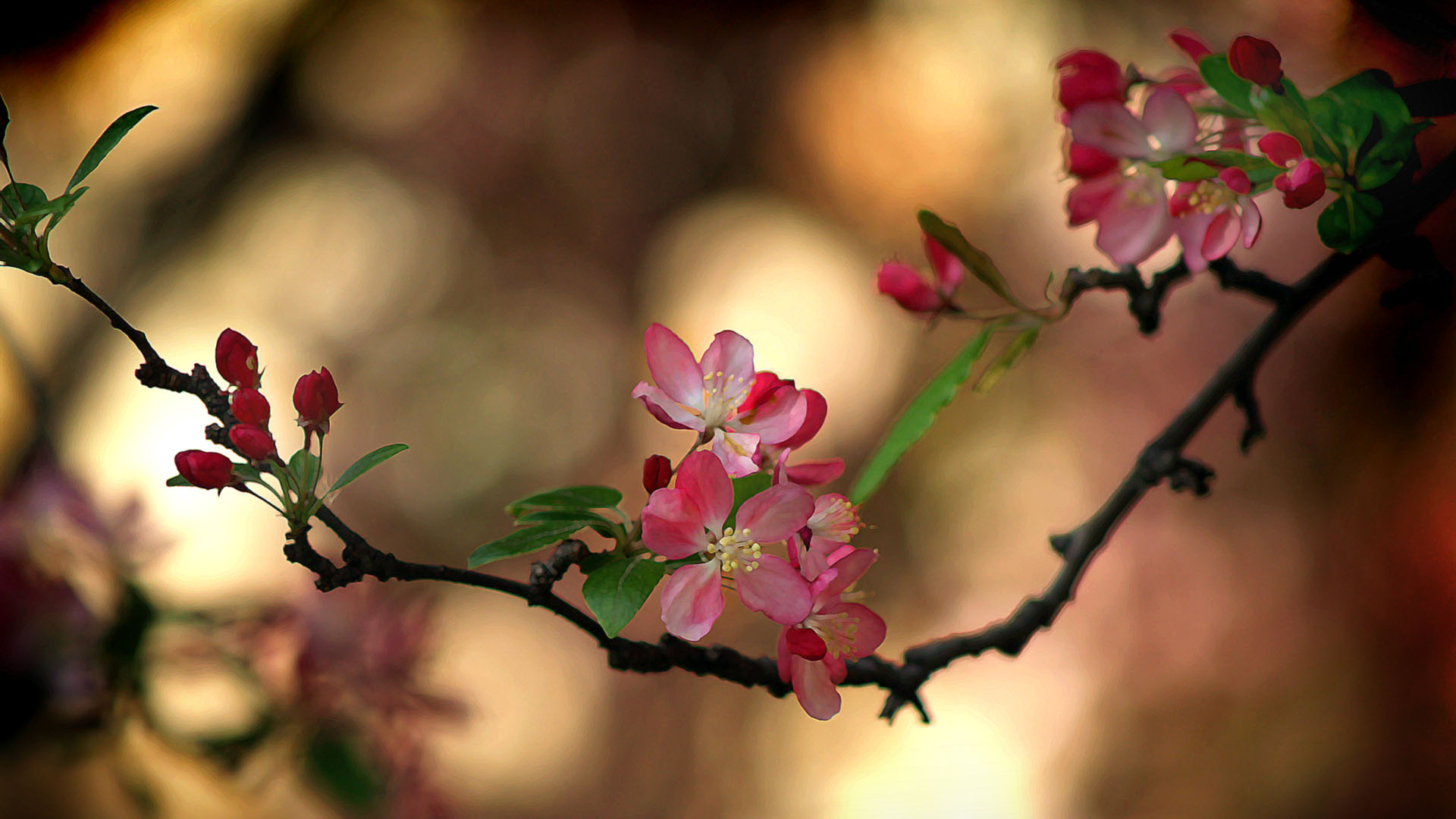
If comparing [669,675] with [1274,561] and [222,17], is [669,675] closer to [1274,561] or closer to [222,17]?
[1274,561]

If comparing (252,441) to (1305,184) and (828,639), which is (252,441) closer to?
(828,639)

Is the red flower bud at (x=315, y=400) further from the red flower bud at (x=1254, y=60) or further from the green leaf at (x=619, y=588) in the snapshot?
the red flower bud at (x=1254, y=60)

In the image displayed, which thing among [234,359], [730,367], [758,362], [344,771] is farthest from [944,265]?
[758,362]

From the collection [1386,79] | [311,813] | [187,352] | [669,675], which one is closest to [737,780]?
[669,675]

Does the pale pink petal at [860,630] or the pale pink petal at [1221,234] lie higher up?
the pale pink petal at [1221,234]

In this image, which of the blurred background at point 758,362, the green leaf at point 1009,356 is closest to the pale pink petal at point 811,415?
the green leaf at point 1009,356

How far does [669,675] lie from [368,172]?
75 centimetres

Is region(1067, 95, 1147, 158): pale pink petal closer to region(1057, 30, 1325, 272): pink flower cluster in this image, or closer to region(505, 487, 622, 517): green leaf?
region(1057, 30, 1325, 272): pink flower cluster

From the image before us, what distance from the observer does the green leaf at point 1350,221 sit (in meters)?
0.27

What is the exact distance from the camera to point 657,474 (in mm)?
251

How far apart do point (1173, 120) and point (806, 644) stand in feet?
0.77

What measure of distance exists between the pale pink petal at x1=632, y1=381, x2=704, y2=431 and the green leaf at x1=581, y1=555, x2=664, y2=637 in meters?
0.04

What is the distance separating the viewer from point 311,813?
3.54ft

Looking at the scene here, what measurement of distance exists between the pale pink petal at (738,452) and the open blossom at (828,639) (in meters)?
0.04
